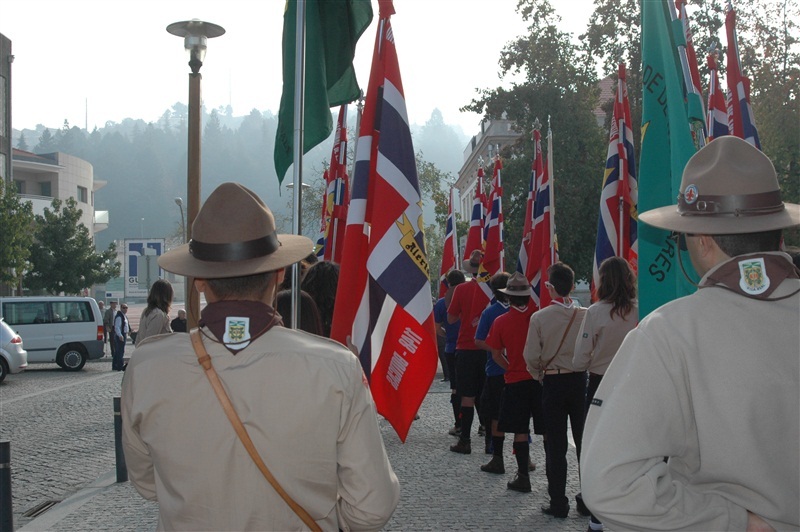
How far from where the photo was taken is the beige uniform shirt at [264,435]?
7.75 feet

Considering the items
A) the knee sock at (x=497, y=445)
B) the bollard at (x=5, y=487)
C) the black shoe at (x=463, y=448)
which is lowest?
the black shoe at (x=463, y=448)

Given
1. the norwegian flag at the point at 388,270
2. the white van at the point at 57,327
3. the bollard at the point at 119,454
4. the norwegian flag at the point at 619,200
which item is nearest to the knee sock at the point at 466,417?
the norwegian flag at the point at 619,200

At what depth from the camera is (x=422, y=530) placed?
6.30 meters

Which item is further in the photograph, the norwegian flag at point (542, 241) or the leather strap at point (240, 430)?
the norwegian flag at point (542, 241)

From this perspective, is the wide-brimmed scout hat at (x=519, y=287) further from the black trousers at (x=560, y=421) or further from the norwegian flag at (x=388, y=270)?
the norwegian flag at (x=388, y=270)

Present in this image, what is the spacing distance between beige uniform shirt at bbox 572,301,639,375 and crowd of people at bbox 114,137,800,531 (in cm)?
383

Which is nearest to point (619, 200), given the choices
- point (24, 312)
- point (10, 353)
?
point (10, 353)

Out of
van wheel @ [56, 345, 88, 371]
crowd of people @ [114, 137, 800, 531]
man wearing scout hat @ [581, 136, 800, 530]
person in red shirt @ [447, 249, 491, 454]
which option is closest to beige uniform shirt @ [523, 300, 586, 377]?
person in red shirt @ [447, 249, 491, 454]

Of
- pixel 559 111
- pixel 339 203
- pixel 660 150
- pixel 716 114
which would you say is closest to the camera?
pixel 660 150

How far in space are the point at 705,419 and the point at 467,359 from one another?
7521mm

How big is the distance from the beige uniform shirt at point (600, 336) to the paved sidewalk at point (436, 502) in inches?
51.7

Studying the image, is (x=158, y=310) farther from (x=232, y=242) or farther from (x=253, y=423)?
(x=253, y=423)

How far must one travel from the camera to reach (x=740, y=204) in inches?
91.5

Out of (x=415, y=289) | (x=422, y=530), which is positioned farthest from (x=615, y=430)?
(x=422, y=530)
